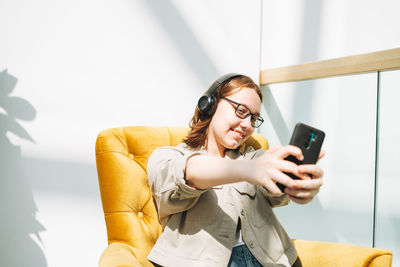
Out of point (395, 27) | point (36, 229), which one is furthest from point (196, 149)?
point (395, 27)

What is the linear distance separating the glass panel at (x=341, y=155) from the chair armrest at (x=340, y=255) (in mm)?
656

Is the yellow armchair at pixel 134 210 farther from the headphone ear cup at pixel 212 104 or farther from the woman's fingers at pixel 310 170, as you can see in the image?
the woman's fingers at pixel 310 170

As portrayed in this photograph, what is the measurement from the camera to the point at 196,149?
3.88 feet

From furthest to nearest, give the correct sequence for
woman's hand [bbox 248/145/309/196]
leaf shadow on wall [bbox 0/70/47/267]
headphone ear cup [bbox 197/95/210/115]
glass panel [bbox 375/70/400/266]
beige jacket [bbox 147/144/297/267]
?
glass panel [bbox 375/70/400/266]
leaf shadow on wall [bbox 0/70/47/267]
headphone ear cup [bbox 197/95/210/115]
beige jacket [bbox 147/144/297/267]
woman's hand [bbox 248/145/309/196]

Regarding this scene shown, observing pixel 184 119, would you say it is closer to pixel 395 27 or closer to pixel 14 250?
pixel 14 250

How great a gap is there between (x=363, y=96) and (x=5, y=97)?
170 centimetres

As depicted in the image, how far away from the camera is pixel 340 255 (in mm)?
1048

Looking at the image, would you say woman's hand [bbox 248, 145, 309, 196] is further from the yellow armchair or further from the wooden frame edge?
the wooden frame edge

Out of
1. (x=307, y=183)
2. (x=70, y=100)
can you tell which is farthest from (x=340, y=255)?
(x=70, y=100)

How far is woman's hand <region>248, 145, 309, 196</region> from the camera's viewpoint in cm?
64

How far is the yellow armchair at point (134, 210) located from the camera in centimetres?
103

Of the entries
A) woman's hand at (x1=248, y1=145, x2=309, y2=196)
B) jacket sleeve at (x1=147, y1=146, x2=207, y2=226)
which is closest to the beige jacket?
jacket sleeve at (x1=147, y1=146, x2=207, y2=226)

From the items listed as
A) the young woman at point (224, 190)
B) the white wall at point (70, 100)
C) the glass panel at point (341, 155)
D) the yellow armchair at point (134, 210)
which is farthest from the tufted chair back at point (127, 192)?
the glass panel at point (341, 155)

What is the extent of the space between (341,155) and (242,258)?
40.3 inches
